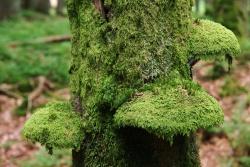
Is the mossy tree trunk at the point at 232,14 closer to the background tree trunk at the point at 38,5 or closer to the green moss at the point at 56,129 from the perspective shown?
the green moss at the point at 56,129

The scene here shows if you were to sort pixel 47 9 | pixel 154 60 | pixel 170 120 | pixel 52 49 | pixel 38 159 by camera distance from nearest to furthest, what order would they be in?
pixel 170 120
pixel 154 60
pixel 38 159
pixel 52 49
pixel 47 9

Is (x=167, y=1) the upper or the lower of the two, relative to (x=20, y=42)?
upper

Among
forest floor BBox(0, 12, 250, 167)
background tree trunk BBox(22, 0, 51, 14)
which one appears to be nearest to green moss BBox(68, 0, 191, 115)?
forest floor BBox(0, 12, 250, 167)

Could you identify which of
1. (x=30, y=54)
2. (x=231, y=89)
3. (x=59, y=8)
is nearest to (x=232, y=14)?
(x=231, y=89)

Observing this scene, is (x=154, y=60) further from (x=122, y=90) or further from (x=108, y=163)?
(x=108, y=163)

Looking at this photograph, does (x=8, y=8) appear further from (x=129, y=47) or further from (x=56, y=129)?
(x=129, y=47)

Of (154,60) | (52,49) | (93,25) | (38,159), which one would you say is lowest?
(38,159)

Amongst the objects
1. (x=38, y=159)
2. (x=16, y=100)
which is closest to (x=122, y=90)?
(x=38, y=159)

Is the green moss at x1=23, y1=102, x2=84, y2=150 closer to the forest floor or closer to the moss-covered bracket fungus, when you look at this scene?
the moss-covered bracket fungus
